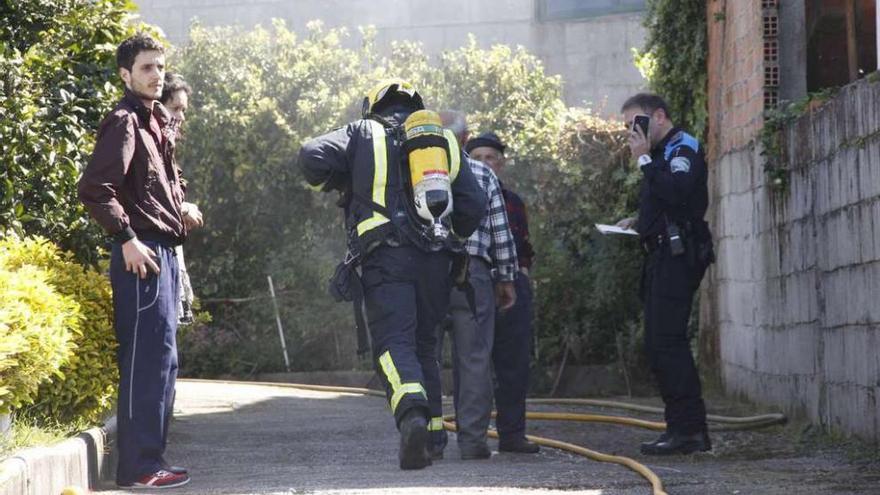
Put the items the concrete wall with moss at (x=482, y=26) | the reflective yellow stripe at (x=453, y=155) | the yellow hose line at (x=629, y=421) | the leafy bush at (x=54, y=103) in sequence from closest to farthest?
the reflective yellow stripe at (x=453, y=155), the leafy bush at (x=54, y=103), the yellow hose line at (x=629, y=421), the concrete wall with moss at (x=482, y=26)

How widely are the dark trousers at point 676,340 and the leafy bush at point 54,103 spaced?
3.03 m

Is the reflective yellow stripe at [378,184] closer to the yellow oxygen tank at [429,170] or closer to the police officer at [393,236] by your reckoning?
the police officer at [393,236]

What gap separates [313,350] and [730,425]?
6.69 meters

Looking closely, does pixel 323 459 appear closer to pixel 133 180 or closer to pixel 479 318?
pixel 479 318

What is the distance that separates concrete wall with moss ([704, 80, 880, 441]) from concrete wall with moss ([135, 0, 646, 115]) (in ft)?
22.2

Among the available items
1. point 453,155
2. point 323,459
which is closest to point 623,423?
point 323,459

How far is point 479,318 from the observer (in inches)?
334

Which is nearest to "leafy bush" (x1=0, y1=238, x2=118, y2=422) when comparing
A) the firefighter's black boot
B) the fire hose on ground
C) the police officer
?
the police officer

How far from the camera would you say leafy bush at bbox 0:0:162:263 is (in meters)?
8.09

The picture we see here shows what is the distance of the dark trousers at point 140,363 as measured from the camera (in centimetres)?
709

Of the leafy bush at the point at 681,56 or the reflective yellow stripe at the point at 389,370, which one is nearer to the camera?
the reflective yellow stripe at the point at 389,370

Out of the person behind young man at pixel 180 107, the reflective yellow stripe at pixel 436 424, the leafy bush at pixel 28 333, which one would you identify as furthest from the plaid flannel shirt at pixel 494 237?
the leafy bush at pixel 28 333

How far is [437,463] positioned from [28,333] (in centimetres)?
248

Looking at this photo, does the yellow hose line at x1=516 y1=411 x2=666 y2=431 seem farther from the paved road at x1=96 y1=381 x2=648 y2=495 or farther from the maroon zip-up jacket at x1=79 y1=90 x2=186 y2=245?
the maroon zip-up jacket at x1=79 y1=90 x2=186 y2=245
